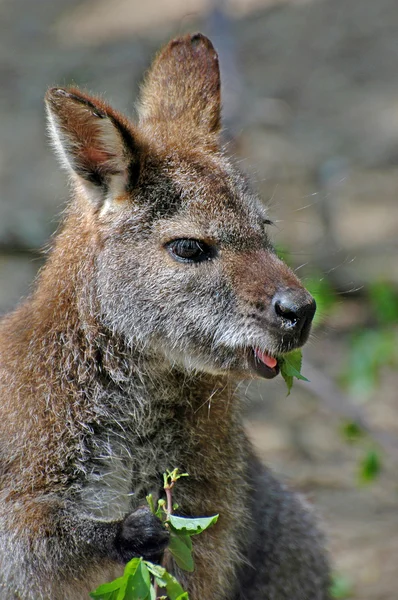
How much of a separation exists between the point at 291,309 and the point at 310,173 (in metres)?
7.35

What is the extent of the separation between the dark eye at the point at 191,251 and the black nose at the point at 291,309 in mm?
406

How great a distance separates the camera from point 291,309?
4688 mm

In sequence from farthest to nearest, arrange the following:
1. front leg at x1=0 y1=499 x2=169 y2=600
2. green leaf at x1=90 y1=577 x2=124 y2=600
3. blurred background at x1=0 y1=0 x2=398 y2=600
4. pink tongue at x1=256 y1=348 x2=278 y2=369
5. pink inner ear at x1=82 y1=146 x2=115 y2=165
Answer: blurred background at x1=0 y1=0 x2=398 y2=600, pink inner ear at x1=82 y1=146 x2=115 y2=165, pink tongue at x1=256 y1=348 x2=278 y2=369, front leg at x1=0 y1=499 x2=169 y2=600, green leaf at x1=90 y1=577 x2=124 y2=600

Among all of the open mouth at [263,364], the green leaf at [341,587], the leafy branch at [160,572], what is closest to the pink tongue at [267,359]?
the open mouth at [263,364]

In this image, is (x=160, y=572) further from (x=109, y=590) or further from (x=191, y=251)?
(x=191, y=251)

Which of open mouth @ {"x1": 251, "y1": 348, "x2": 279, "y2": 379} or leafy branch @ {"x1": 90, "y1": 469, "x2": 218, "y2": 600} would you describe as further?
open mouth @ {"x1": 251, "y1": 348, "x2": 279, "y2": 379}

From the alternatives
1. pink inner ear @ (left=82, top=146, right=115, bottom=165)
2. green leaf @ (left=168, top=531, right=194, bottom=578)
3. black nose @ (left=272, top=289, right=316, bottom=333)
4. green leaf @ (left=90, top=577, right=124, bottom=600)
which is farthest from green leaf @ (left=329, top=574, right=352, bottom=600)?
pink inner ear @ (left=82, top=146, right=115, bottom=165)

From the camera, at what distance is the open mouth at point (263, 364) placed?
15.8 feet

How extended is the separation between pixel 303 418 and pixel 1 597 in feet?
17.2

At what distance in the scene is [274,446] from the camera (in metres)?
9.33

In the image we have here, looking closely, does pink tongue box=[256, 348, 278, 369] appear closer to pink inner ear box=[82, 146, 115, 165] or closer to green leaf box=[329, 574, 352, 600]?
pink inner ear box=[82, 146, 115, 165]

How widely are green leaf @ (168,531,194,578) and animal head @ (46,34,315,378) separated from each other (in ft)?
2.61

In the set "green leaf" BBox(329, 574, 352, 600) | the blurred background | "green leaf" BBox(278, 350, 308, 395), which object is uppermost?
"green leaf" BBox(278, 350, 308, 395)

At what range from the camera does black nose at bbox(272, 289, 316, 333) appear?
185 inches
